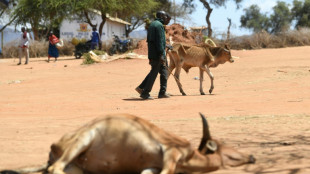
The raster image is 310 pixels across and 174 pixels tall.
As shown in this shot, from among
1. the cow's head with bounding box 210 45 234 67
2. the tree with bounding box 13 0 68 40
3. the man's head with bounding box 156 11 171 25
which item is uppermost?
the tree with bounding box 13 0 68 40

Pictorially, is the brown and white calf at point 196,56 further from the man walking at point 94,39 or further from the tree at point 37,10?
the tree at point 37,10

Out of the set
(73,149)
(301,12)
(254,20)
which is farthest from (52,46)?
(254,20)

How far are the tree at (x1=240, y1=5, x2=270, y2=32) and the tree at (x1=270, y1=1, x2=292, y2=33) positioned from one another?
1.11 m

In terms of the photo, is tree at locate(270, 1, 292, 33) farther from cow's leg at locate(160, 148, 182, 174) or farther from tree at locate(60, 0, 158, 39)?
cow's leg at locate(160, 148, 182, 174)

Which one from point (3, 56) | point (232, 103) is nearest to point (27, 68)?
point (3, 56)

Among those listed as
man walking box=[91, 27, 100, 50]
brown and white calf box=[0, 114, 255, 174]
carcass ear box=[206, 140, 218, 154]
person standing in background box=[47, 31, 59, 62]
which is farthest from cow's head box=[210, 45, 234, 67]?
man walking box=[91, 27, 100, 50]

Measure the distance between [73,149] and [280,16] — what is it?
72944 millimetres

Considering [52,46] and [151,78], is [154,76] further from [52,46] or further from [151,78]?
[52,46]

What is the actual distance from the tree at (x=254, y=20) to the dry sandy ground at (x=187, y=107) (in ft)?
→ 164

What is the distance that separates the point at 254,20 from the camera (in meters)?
78.0

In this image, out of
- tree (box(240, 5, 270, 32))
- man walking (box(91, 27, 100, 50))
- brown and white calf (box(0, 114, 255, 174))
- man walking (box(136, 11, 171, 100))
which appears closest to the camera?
brown and white calf (box(0, 114, 255, 174))

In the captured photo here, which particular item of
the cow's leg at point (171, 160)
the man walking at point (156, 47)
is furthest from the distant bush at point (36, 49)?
the cow's leg at point (171, 160)

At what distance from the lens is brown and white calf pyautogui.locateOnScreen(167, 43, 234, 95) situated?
16.4 meters

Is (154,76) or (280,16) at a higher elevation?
(280,16)
